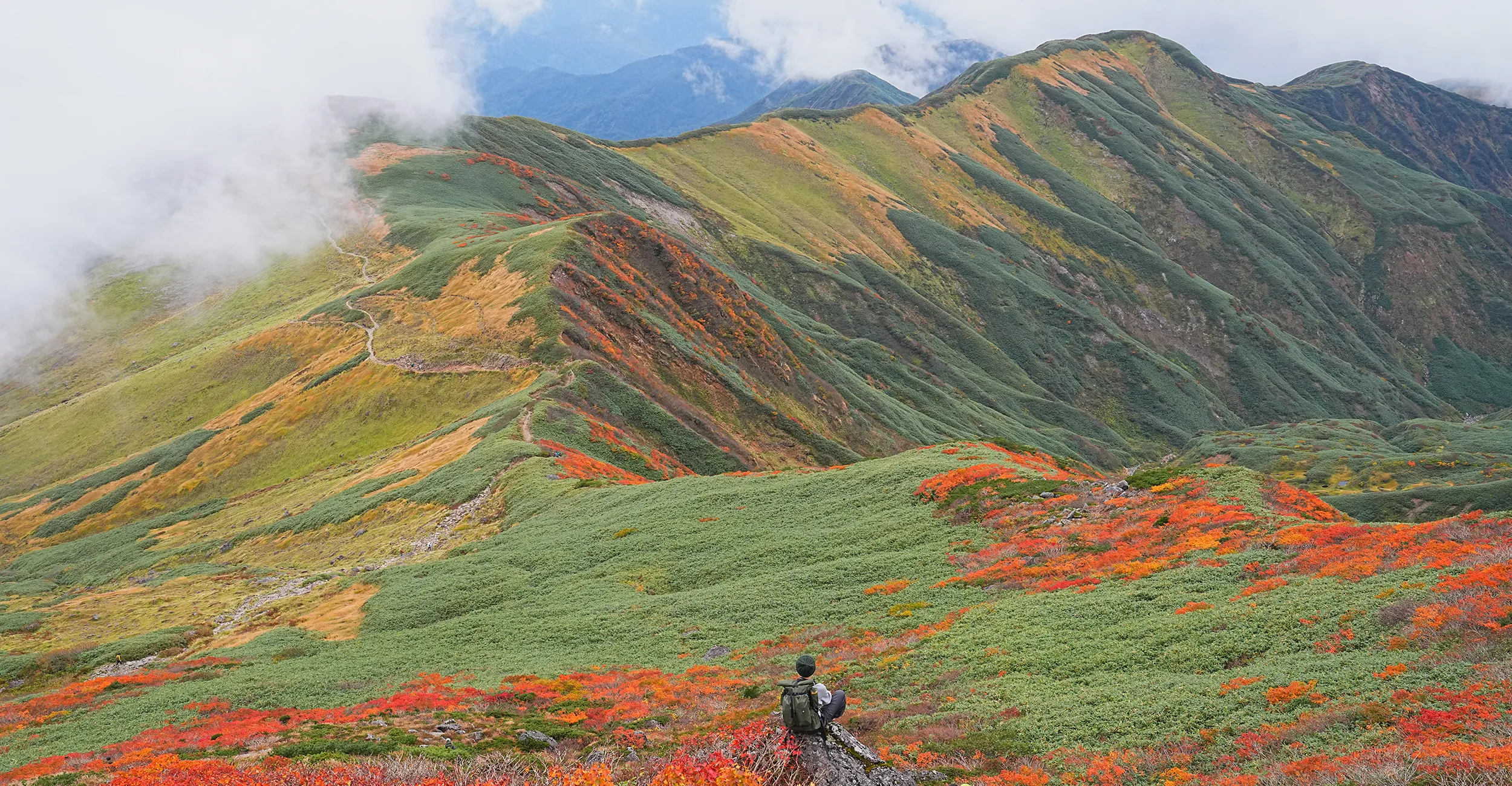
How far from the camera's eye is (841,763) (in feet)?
54.1

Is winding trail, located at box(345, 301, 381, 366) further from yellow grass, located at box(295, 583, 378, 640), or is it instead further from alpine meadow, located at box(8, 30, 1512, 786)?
yellow grass, located at box(295, 583, 378, 640)

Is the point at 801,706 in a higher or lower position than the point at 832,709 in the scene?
higher

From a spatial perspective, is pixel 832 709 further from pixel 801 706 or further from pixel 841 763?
pixel 841 763

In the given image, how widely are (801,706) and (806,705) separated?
0.33ft

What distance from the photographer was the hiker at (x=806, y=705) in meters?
16.4

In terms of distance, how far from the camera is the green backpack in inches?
647

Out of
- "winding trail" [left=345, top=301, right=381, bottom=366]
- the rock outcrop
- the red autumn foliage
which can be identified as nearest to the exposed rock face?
the rock outcrop

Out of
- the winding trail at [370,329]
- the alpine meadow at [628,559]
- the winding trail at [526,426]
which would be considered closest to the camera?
the alpine meadow at [628,559]

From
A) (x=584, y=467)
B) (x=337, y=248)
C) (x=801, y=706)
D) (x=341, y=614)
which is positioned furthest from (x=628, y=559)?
(x=337, y=248)

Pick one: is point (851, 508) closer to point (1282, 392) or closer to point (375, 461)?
point (375, 461)

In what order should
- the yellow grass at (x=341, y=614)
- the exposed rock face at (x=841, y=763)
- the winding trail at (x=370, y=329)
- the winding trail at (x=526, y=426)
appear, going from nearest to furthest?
the exposed rock face at (x=841, y=763) < the yellow grass at (x=341, y=614) < the winding trail at (x=526, y=426) < the winding trail at (x=370, y=329)

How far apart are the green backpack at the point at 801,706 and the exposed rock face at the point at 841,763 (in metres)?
0.33

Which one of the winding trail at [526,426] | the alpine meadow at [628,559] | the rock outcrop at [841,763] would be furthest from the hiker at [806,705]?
the winding trail at [526,426]

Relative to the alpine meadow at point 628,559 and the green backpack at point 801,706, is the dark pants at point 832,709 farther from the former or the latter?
the alpine meadow at point 628,559
